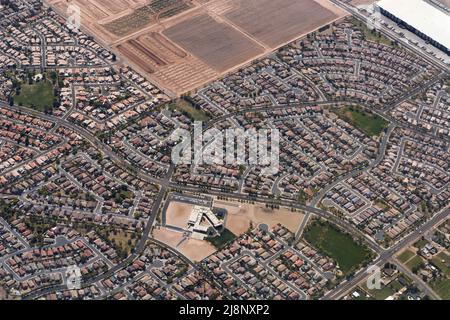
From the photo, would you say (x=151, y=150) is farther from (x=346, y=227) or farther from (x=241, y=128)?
(x=346, y=227)

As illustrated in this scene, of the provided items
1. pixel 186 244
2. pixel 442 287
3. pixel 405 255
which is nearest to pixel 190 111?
pixel 186 244

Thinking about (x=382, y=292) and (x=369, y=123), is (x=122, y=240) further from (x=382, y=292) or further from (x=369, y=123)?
(x=369, y=123)

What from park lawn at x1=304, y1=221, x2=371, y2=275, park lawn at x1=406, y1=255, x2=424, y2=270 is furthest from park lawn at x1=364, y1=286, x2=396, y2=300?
park lawn at x1=406, y1=255, x2=424, y2=270

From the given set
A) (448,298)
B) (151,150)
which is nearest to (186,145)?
(151,150)

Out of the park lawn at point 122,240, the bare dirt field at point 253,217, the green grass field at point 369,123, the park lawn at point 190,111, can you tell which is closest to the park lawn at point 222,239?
the bare dirt field at point 253,217

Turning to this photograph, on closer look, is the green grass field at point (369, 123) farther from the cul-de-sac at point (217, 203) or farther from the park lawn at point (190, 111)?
the park lawn at point (190, 111)
